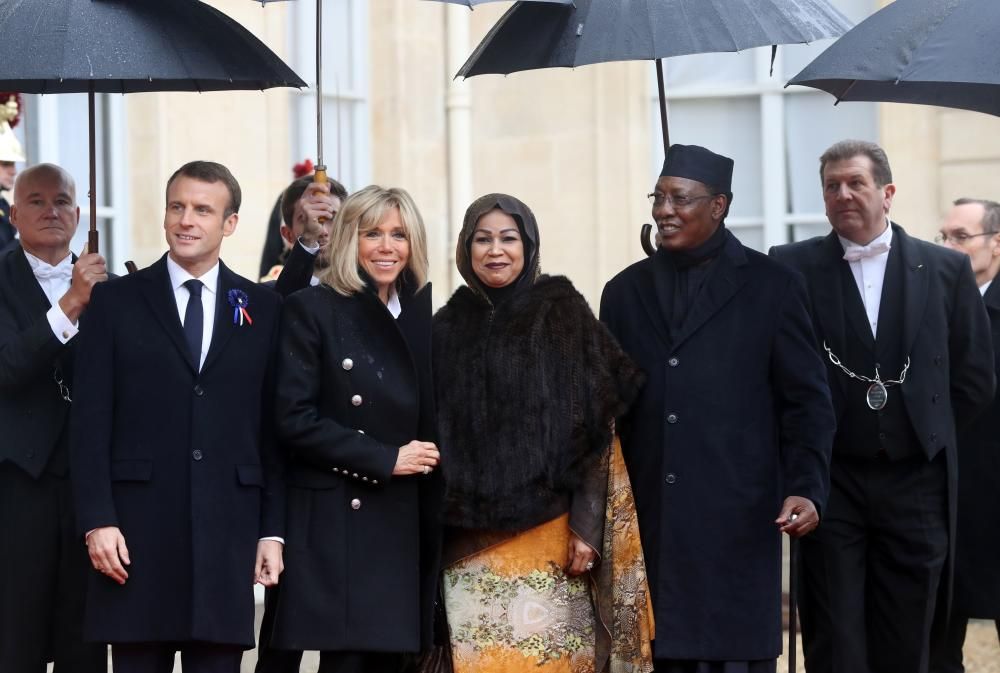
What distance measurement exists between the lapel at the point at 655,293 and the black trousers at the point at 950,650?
171cm

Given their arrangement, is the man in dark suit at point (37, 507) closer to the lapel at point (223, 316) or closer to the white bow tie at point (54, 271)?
the white bow tie at point (54, 271)

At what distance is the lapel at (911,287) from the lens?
594 centimetres

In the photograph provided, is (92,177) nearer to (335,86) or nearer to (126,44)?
(126,44)

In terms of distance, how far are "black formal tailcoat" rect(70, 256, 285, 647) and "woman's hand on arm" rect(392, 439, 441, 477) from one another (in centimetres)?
38

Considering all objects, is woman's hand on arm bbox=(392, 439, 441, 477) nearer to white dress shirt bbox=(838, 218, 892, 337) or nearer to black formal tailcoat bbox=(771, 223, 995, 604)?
black formal tailcoat bbox=(771, 223, 995, 604)

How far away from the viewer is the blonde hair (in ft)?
17.3

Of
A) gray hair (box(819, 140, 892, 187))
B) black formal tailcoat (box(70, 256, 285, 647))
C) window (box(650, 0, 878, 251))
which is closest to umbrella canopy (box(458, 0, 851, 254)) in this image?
gray hair (box(819, 140, 892, 187))

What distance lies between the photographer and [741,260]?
552 cm

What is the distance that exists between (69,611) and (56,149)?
11.9 ft

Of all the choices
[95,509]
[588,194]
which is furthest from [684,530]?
[588,194]

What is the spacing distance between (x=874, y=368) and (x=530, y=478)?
1341 millimetres

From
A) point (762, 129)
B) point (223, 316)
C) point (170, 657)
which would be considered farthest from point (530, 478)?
point (762, 129)

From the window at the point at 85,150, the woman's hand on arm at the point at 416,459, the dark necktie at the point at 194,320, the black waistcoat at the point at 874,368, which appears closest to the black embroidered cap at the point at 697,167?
the black waistcoat at the point at 874,368

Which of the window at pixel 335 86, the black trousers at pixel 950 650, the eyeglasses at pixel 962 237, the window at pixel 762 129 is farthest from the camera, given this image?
the window at pixel 762 129
